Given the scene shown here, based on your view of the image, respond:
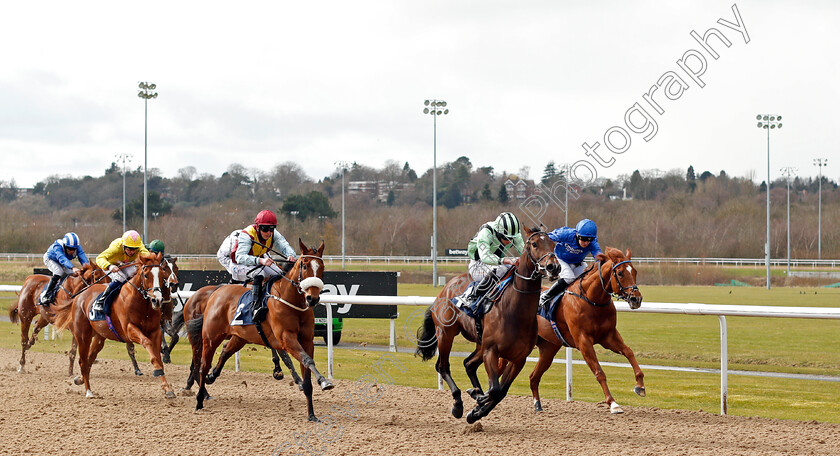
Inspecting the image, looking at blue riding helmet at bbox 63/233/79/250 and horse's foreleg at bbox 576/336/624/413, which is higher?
blue riding helmet at bbox 63/233/79/250

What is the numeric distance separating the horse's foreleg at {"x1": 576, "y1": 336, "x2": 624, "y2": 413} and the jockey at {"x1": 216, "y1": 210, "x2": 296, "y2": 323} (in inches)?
93.7

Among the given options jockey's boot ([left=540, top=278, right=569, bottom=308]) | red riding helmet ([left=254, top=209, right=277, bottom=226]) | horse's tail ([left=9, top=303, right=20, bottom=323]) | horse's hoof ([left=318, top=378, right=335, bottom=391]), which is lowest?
horse's tail ([left=9, top=303, right=20, bottom=323])

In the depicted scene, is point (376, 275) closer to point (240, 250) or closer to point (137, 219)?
point (240, 250)

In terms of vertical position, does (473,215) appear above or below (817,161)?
below

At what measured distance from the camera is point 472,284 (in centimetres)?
587

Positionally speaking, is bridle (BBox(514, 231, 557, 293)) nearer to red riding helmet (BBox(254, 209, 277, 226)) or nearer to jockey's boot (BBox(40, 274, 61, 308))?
red riding helmet (BBox(254, 209, 277, 226))

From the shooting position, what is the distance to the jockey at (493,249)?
5707 mm

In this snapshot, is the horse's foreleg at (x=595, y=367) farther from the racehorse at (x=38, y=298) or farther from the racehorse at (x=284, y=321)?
the racehorse at (x=38, y=298)

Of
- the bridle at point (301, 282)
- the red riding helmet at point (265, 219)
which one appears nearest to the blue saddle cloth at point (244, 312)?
the bridle at point (301, 282)

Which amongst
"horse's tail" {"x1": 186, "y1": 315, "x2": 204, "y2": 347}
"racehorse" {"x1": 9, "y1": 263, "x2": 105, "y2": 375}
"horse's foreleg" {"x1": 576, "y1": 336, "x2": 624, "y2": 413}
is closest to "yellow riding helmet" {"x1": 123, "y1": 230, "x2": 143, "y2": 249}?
"racehorse" {"x1": 9, "y1": 263, "x2": 105, "y2": 375}

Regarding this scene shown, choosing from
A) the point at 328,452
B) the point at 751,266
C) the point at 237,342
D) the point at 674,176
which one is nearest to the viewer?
the point at 328,452

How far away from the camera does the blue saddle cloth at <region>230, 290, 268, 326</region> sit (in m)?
6.32

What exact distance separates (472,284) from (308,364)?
1.35 m

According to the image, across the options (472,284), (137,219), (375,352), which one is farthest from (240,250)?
(137,219)
